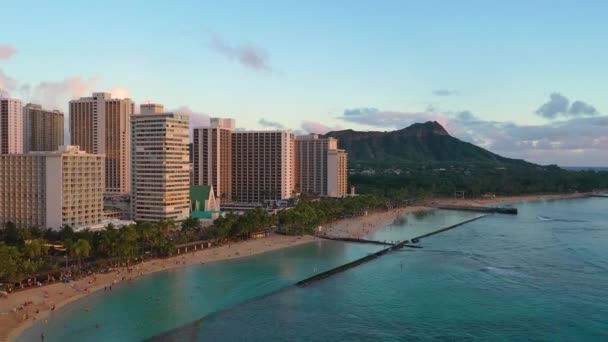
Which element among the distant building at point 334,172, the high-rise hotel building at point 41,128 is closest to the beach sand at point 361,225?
the distant building at point 334,172

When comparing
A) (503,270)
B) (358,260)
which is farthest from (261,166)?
(503,270)

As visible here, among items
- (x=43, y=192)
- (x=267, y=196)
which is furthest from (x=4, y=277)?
(x=267, y=196)

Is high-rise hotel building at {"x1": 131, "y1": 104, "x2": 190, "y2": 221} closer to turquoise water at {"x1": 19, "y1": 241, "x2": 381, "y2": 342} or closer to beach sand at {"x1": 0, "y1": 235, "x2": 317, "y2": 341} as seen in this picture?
beach sand at {"x1": 0, "y1": 235, "x2": 317, "y2": 341}

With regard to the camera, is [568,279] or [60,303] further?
[568,279]

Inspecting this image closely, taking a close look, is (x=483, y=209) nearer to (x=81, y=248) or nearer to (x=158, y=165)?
(x=158, y=165)

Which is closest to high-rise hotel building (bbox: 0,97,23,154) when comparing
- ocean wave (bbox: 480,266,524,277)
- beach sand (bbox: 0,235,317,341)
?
beach sand (bbox: 0,235,317,341)

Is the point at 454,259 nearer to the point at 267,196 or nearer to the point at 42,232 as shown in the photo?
the point at 42,232

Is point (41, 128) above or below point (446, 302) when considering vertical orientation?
above
